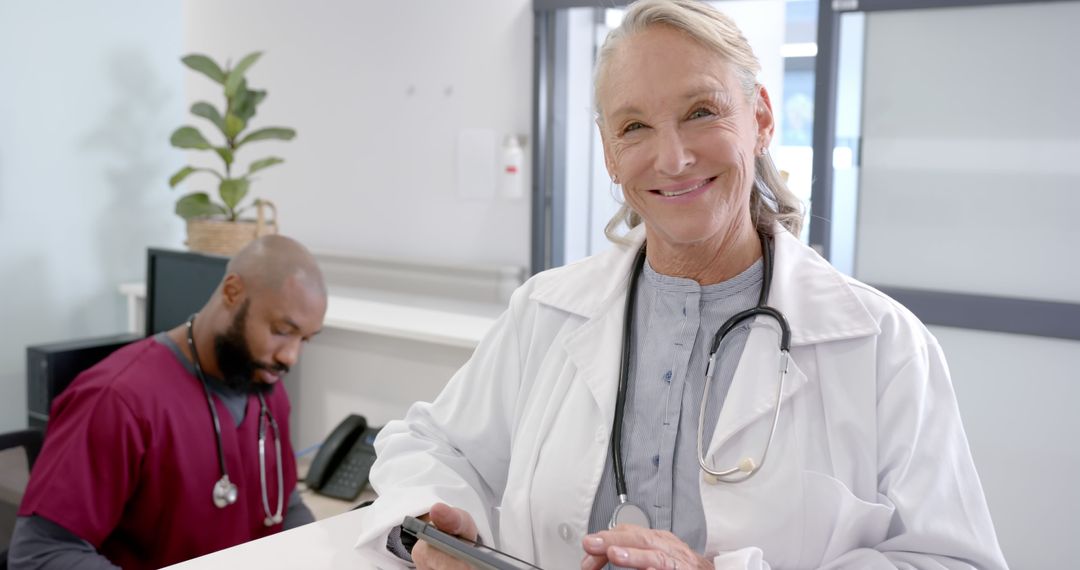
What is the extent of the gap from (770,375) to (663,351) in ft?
0.50

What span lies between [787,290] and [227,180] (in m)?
2.39

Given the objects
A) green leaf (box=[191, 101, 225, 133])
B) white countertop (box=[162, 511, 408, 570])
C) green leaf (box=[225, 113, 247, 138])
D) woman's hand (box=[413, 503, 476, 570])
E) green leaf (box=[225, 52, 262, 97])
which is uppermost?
green leaf (box=[225, 52, 262, 97])

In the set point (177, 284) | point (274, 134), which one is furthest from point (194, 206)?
point (177, 284)

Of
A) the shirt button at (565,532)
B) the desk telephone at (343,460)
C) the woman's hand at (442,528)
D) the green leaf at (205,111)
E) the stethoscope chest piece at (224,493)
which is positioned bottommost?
the desk telephone at (343,460)

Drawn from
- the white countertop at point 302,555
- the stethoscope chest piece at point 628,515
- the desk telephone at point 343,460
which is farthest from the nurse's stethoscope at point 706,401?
the desk telephone at point 343,460

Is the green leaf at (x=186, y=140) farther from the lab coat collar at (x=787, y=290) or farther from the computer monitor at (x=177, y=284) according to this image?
the lab coat collar at (x=787, y=290)

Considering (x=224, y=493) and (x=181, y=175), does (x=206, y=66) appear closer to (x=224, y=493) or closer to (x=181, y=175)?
(x=181, y=175)

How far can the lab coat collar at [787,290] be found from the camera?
1141mm

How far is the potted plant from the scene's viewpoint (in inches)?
123

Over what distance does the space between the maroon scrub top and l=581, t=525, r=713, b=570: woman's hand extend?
3.67 ft

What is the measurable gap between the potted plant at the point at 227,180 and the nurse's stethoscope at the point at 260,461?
1.06 metres

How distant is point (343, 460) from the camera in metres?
2.47

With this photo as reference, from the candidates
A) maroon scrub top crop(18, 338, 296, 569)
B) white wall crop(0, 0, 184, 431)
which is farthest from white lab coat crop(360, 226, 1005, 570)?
white wall crop(0, 0, 184, 431)

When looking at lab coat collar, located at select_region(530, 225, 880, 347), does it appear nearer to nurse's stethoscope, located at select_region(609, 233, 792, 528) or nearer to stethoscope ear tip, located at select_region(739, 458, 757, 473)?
nurse's stethoscope, located at select_region(609, 233, 792, 528)
